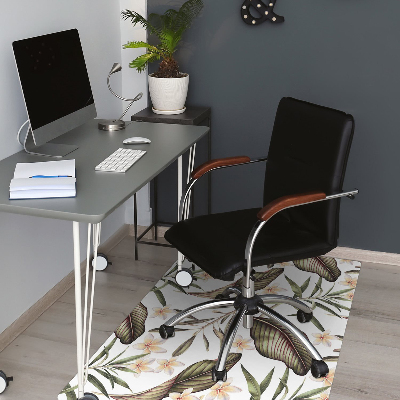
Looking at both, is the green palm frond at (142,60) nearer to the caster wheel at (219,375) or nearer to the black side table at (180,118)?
the black side table at (180,118)

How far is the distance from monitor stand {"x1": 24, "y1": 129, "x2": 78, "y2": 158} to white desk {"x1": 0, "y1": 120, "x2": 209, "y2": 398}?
0.10ft

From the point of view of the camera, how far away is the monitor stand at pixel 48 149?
2.76 m

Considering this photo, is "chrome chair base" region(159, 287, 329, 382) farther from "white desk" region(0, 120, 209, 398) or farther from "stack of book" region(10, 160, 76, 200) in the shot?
"stack of book" region(10, 160, 76, 200)

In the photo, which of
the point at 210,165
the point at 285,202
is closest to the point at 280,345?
the point at 285,202

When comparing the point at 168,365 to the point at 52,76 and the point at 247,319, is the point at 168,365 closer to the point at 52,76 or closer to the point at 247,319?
the point at 247,319

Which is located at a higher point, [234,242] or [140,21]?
[140,21]

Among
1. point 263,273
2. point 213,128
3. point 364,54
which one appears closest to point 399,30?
point 364,54

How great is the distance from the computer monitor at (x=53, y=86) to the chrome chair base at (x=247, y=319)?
3.07 ft

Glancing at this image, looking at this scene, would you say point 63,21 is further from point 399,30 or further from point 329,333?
point 329,333

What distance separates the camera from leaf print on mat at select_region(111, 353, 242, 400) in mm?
2525

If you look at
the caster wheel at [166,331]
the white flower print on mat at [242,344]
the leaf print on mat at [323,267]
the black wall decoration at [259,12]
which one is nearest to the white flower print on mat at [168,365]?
the caster wheel at [166,331]

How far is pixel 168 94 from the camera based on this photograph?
3.50 metres

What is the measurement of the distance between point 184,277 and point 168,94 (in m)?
1.02

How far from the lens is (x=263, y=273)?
11.6ft
